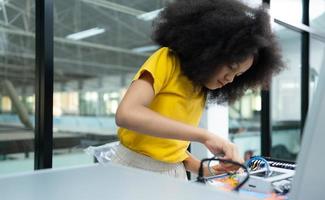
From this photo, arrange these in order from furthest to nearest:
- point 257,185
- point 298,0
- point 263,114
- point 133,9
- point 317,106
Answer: point 133,9 < point 298,0 < point 263,114 < point 257,185 < point 317,106

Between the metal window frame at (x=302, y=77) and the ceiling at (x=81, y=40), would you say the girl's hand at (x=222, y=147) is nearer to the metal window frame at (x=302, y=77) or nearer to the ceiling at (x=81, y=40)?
the ceiling at (x=81, y=40)

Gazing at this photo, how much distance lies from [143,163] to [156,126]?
0.78ft

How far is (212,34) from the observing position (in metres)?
1.03

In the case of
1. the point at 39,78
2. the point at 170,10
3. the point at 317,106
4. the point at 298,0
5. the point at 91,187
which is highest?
the point at 298,0

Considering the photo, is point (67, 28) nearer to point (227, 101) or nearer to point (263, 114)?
point (263, 114)

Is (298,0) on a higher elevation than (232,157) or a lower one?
higher

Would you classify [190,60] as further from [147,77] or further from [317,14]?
[317,14]

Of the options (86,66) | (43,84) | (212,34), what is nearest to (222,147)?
(212,34)

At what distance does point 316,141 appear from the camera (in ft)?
1.49

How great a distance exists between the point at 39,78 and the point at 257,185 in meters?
0.98

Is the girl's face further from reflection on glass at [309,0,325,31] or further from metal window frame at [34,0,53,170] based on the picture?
reflection on glass at [309,0,325,31]

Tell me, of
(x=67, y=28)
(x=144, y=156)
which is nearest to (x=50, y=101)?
(x=144, y=156)

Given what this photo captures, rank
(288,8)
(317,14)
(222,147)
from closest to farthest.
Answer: (222,147)
(288,8)
(317,14)

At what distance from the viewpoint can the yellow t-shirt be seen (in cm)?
99
